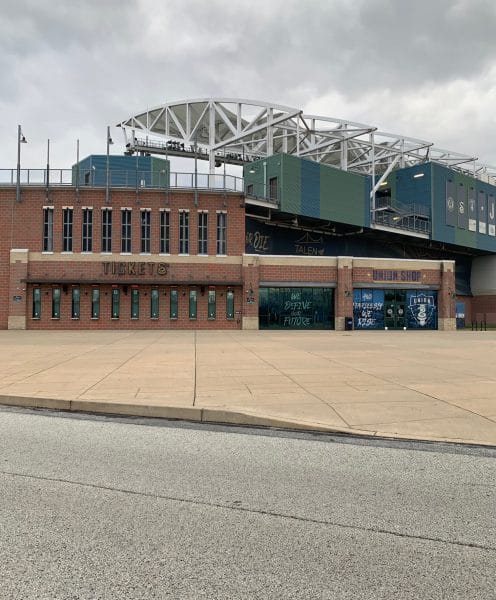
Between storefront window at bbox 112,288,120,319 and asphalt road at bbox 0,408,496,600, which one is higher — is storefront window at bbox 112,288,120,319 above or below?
above

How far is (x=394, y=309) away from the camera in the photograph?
41.9m

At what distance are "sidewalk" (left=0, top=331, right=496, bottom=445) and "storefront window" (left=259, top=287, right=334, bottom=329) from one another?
21448mm

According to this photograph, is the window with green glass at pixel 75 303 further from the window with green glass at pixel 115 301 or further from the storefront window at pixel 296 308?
the storefront window at pixel 296 308

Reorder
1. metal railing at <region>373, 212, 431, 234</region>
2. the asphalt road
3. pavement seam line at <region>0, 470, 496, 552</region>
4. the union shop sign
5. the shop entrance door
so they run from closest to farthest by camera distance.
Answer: the asphalt road < pavement seam line at <region>0, 470, 496, 552</region> < the union shop sign < the shop entrance door < metal railing at <region>373, 212, 431, 234</region>

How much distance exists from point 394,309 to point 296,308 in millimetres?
8399

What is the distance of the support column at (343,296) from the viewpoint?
131ft

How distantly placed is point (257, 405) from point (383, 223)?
48224mm

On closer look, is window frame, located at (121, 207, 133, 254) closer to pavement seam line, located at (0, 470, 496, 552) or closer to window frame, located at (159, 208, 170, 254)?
window frame, located at (159, 208, 170, 254)

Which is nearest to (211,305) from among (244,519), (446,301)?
(446,301)

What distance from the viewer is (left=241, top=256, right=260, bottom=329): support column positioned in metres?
38.1

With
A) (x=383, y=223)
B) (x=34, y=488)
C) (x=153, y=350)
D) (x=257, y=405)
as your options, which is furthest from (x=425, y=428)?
(x=383, y=223)

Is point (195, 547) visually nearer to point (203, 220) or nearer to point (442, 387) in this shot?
point (442, 387)

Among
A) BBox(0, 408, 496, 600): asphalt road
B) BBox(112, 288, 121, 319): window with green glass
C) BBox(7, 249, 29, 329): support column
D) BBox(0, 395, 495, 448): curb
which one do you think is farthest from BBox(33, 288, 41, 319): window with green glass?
BBox(0, 408, 496, 600): asphalt road

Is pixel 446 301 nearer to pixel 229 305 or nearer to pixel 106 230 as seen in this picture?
pixel 229 305
